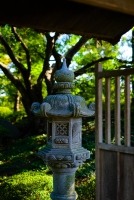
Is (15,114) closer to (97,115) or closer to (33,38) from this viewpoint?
(33,38)

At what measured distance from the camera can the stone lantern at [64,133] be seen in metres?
3.29

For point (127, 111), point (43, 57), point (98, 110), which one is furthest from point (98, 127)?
point (43, 57)

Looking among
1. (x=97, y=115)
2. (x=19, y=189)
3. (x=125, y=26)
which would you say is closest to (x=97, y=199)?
(x=97, y=115)

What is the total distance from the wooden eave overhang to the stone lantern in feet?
1.75

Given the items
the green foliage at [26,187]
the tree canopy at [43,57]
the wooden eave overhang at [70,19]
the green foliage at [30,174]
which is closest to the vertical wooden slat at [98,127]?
the wooden eave overhang at [70,19]

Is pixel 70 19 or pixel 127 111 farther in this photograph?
pixel 127 111

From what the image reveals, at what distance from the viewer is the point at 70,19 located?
2.98 m

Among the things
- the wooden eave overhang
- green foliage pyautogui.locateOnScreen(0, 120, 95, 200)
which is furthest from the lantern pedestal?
green foliage pyautogui.locateOnScreen(0, 120, 95, 200)

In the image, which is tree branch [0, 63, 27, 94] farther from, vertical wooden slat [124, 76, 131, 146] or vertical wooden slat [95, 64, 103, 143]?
vertical wooden slat [124, 76, 131, 146]

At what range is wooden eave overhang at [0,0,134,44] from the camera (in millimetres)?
2775

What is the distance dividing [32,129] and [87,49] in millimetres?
3435

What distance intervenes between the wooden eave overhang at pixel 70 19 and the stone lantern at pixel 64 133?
20.9 inches

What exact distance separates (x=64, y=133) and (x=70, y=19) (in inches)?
46.3

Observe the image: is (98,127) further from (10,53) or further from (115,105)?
(10,53)
